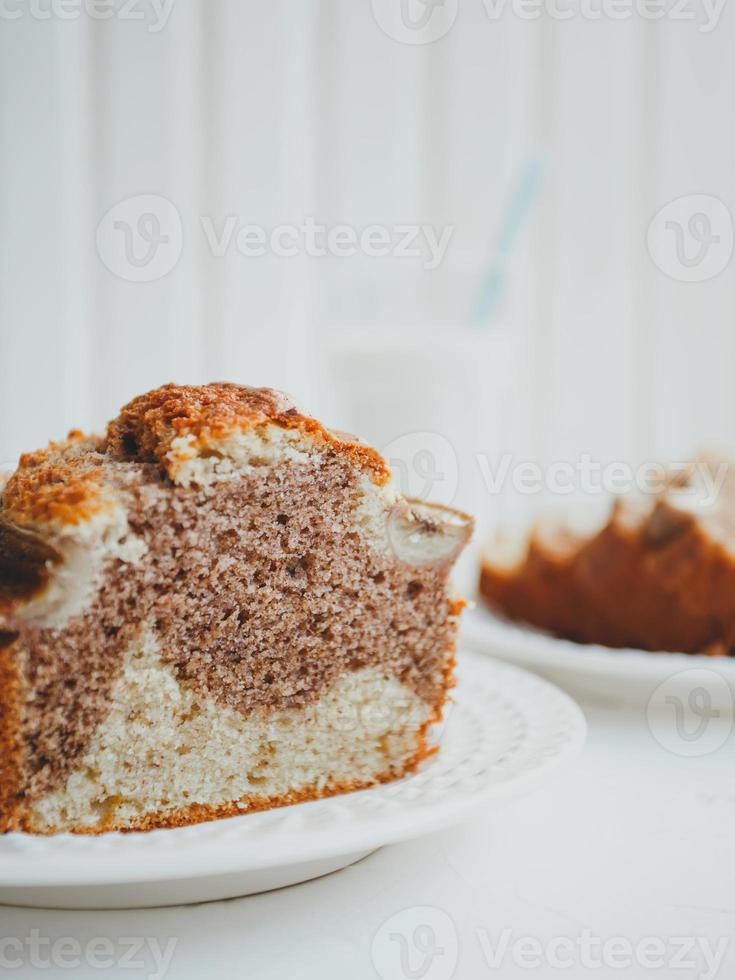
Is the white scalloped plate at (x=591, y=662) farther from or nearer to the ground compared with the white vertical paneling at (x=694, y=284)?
nearer to the ground

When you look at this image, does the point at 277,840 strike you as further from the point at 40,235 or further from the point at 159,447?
the point at 40,235

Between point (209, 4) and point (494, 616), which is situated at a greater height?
point (209, 4)

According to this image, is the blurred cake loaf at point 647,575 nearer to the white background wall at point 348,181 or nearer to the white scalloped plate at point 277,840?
the white scalloped plate at point 277,840

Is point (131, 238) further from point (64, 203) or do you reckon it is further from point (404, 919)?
point (404, 919)

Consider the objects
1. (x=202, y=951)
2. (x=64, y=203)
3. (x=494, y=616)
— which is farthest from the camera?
(x=64, y=203)

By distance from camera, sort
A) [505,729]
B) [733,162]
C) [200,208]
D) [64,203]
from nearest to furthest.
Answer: [505,729], [64,203], [200,208], [733,162]

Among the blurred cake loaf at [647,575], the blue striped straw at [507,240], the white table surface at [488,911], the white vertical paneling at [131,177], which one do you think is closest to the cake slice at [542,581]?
the blurred cake loaf at [647,575]

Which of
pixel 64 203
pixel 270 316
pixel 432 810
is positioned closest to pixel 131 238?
pixel 64 203
